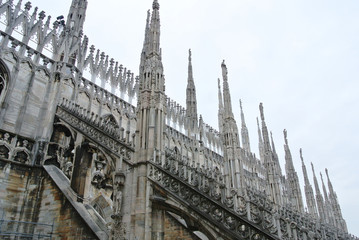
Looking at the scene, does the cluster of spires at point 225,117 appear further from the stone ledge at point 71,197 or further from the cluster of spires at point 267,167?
the stone ledge at point 71,197

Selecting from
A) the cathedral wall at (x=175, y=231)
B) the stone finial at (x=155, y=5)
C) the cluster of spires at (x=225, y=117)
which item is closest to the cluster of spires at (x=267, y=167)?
the cluster of spires at (x=225, y=117)

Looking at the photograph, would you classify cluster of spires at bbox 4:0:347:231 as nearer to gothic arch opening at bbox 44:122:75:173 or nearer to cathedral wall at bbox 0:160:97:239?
gothic arch opening at bbox 44:122:75:173


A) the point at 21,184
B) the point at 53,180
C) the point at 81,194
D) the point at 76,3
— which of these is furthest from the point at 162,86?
the point at 76,3

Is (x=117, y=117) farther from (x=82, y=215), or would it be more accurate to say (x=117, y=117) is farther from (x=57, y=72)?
(x=82, y=215)

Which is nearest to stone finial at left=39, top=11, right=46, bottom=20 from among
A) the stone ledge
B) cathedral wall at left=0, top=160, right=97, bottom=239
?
cathedral wall at left=0, top=160, right=97, bottom=239

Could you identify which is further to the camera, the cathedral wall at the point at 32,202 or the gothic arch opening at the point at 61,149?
the gothic arch opening at the point at 61,149

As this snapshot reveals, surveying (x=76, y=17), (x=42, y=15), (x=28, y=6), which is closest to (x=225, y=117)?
(x=76, y=17)

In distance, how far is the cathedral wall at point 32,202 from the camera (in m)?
10.4

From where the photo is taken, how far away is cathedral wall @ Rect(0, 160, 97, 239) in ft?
34.2

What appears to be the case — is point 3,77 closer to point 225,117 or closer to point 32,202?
point 32,202

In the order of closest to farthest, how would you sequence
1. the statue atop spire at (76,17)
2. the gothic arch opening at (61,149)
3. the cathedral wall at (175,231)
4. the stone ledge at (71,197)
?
the stone ledge at (71,197), the cathedral wall at (175,231), the gothic arch opening at (61,149), the statue atop spire at (76,17)

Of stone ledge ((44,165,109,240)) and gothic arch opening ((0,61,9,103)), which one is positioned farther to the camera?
gothic arch opening ((0,61,9,103))

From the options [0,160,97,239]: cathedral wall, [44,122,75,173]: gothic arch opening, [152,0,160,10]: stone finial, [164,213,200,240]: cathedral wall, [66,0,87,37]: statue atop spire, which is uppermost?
[66,0,87,37]: statue atop spire

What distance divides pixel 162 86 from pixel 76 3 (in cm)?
1297
